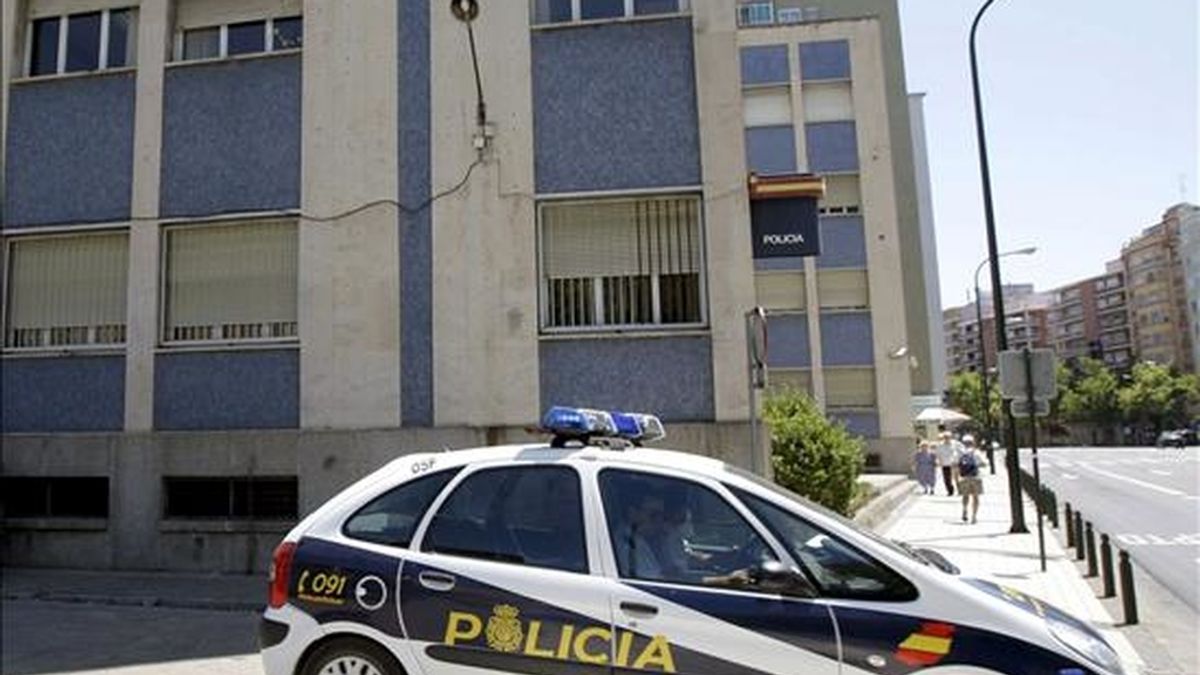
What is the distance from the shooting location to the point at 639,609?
4.01m

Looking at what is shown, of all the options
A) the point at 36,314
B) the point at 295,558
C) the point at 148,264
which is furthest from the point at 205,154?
the point at 295,558

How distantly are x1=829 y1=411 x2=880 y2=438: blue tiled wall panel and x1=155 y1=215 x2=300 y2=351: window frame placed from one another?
24.9 m

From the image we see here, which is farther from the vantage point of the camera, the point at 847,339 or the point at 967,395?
the point at 967,395

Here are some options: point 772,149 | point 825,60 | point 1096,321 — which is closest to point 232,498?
point 772,149

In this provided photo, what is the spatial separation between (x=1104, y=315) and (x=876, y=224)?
118m

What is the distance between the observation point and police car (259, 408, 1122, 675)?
378 cm

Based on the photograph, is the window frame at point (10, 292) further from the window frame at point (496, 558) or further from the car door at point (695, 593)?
the car door at point (695, 593)

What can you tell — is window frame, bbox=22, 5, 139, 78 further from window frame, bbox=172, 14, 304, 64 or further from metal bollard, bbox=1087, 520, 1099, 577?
metal bollard, bbox=1087, 520, 1099, 577

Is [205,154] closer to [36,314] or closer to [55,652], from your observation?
[36,314]

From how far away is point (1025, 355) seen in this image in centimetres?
1114

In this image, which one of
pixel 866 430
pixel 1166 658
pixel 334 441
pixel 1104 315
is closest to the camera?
pixel 1166 658

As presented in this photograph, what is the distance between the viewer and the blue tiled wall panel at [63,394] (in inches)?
436

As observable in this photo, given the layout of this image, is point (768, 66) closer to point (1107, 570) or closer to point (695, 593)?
point (1107, 570)

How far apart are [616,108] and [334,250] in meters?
3.84
